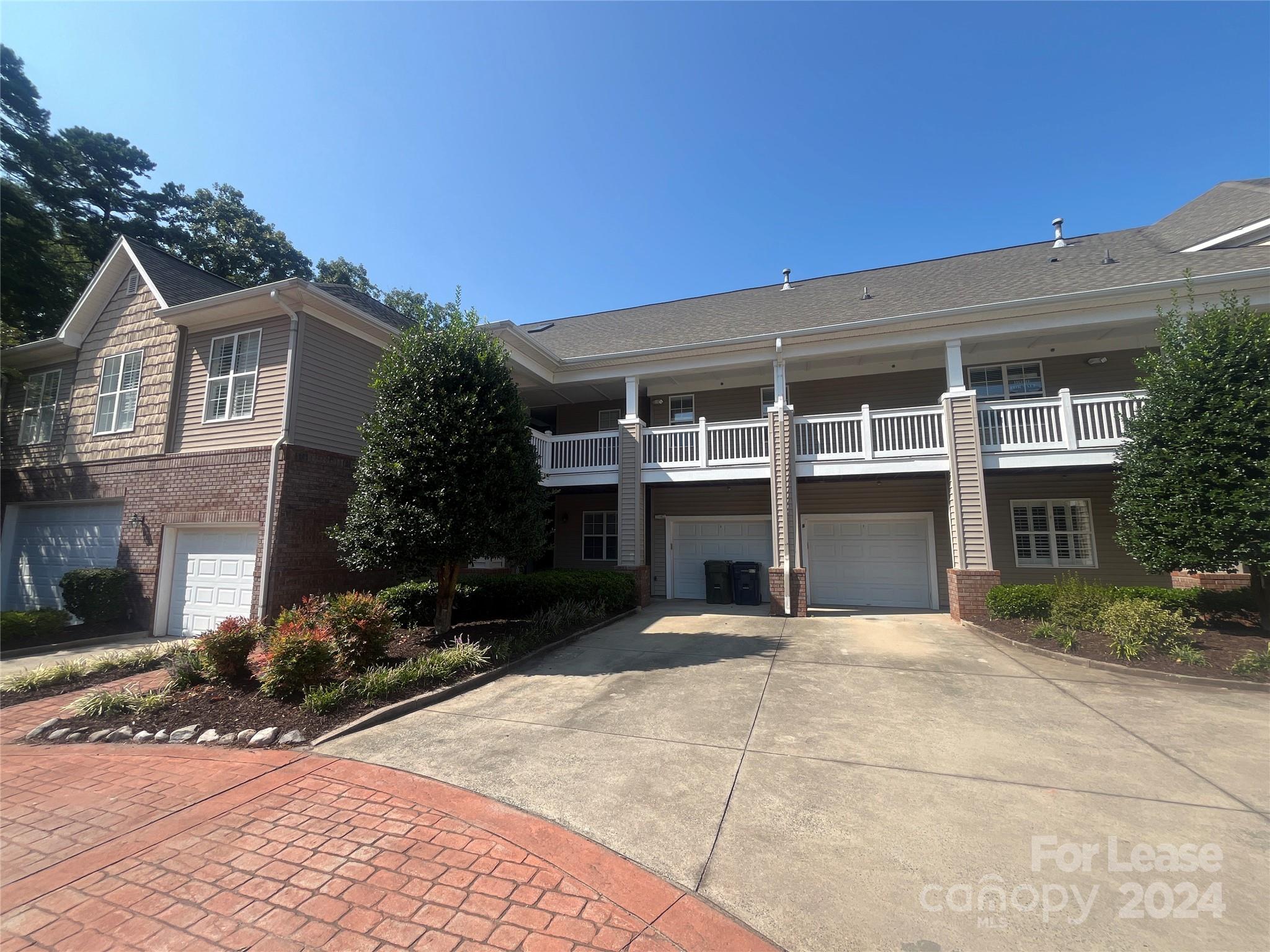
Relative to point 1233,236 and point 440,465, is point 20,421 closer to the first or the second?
point 440,465

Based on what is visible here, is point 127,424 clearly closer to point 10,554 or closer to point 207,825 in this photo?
point 10,554

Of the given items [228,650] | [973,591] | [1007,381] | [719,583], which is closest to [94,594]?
[228,650]

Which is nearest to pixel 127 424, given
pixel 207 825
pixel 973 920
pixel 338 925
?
pixel 207 825

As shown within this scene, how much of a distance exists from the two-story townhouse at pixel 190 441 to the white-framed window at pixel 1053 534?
45.3 feet

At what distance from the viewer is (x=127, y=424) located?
38.9 ft

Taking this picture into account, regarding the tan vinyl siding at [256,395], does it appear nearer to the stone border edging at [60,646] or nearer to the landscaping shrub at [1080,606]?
the stone border edging at [60,646]

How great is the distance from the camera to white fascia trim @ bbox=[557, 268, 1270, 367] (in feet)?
31.1

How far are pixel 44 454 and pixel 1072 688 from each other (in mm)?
20787

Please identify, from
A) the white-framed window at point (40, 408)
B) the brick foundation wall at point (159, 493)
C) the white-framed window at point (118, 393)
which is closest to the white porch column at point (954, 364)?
the brick foundation wall at point (159, 493)

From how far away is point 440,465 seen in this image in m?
7.31

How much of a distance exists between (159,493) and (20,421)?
7215 mm

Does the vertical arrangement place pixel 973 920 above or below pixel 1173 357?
below

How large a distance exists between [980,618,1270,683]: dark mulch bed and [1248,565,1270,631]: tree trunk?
174mm

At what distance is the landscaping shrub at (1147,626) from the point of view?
711 centimetres
